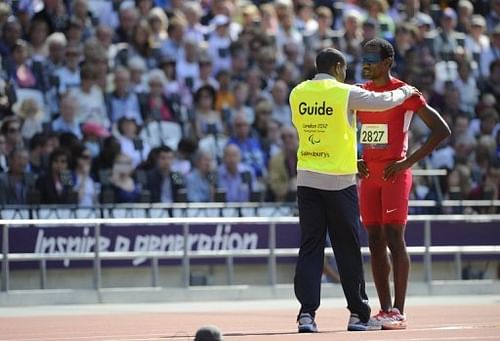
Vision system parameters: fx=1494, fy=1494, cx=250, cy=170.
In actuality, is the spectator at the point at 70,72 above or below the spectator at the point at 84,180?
above

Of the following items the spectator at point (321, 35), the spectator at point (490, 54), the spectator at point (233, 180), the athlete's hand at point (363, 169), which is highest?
the spectator at point (321, 35)

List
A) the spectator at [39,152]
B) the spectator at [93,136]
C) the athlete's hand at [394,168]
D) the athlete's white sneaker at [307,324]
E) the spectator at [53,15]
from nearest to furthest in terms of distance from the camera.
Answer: the athlete's white sneaker at [307,324]
the athlete's hand at [394,168]
the spectator at [39,152]
the spectator at [93,136]
the spectator at [53,15]

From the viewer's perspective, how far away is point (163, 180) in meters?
19.5

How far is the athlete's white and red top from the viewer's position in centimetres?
1234

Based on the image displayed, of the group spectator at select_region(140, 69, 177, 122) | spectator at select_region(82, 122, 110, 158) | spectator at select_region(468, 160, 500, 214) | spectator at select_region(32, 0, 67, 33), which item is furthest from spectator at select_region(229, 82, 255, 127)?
spectator at select_region(468, 160, 500, 214)

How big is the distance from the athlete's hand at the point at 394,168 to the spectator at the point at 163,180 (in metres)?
7.37

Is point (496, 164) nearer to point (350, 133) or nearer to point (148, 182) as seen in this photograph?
point (148, 182)

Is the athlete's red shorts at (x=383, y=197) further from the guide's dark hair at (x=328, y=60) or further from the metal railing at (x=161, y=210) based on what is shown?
the metal railing at (x=161, y=210)

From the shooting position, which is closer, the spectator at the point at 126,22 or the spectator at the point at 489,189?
the spectator at the point at 489,189

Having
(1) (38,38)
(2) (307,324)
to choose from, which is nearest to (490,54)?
(1) (38,38)

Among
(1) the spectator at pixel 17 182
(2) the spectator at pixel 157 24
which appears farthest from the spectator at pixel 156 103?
(1) the spectator at pixel 17 182

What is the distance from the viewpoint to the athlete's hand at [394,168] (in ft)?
39.9

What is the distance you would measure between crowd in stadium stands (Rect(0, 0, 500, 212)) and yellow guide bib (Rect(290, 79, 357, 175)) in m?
6.99

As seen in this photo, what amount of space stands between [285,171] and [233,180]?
798 millimetres
